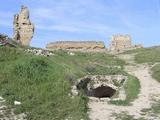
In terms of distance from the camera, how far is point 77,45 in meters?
56.7

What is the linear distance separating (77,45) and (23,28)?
10.1m

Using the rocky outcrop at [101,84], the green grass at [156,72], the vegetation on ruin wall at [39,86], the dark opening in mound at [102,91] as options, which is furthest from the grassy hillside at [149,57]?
the vegetation on ruin wall at [39,86]

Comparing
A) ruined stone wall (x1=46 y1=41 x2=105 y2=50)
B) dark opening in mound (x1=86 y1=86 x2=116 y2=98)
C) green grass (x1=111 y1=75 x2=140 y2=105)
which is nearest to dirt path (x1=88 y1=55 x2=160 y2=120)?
green grass (x1=111 y1=75 x2=140 y2=105)

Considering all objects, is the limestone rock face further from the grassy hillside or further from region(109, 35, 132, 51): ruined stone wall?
region(109, 35, 132, 51): ruined stone wall

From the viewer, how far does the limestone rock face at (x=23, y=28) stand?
159 feet

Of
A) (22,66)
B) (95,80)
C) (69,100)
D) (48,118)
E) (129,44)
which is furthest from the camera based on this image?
(129,44)

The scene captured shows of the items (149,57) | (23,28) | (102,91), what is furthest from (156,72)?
(23,28)

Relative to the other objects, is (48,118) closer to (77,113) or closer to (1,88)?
(77,113)

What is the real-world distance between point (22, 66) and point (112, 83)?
21.1ft

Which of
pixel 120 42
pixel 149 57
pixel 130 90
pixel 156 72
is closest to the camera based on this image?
pixel 130 90

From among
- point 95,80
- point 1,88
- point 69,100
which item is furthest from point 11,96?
point 95,80

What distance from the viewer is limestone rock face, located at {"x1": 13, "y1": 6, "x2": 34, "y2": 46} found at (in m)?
48.6

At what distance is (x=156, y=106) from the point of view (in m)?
24.8

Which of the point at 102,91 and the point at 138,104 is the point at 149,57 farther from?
the point at 138,104
